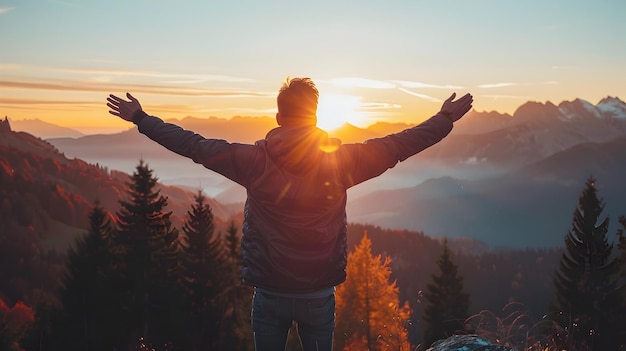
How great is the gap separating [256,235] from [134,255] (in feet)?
77.5

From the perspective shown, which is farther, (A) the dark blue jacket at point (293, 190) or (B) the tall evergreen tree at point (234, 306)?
(B) the tall evergreen tree at point (234, 306)

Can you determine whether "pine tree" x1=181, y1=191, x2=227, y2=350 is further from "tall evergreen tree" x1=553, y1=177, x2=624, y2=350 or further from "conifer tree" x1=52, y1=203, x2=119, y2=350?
"tall evergreen tree" x1=553, y1=177, x2=624, y2=350

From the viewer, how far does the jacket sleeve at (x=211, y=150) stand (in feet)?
13.5

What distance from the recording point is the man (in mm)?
4047

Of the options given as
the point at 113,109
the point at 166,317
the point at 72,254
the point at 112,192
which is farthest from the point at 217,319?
the point at 112,192

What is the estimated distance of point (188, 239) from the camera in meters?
28.4

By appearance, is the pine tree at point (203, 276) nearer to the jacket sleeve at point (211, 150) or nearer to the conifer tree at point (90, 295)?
the conifer tree at point (90, 295)

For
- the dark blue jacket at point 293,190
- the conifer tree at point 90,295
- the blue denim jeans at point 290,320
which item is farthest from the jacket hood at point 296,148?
the conifer tree at point 90,295

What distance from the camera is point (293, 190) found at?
158 inches

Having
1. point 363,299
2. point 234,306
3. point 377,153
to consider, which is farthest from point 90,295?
point 377,153

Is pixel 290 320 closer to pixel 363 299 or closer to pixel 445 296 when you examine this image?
pixel 363 299

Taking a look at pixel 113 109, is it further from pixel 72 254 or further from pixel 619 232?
pixel 72 254

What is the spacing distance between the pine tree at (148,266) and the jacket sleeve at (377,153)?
23.4 meters

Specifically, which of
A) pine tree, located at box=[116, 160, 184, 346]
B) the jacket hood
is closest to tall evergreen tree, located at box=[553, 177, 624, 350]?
pine tree, located at box=[116, 160, 184, 346]
